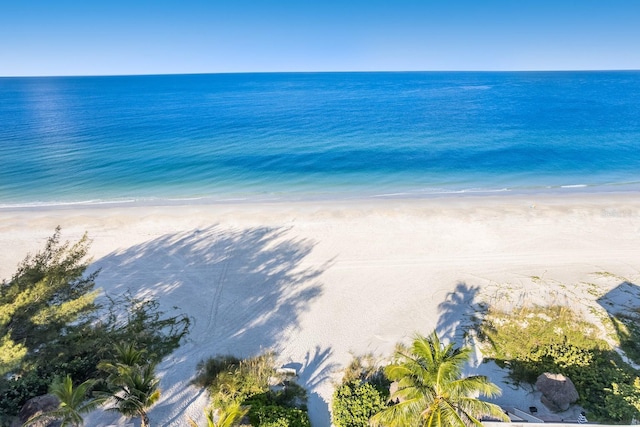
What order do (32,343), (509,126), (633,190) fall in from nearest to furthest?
(32,343) < (633,190) < (509,126)

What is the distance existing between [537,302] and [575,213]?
13010 millimetres

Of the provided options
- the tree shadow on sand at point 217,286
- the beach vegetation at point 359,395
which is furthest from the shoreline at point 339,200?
the beach vegetation at point 359,395

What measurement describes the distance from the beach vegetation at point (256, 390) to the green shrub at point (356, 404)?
106 centimetres

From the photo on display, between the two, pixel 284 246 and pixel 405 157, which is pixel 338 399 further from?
pixel 405 157

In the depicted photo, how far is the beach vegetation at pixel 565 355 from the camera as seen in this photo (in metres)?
11.0

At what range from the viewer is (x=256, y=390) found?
11836 mm

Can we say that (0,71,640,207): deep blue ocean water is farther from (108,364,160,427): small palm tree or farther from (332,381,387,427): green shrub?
(108,364,160,427): small palm tree

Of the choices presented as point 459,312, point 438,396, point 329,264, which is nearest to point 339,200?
point 329,264

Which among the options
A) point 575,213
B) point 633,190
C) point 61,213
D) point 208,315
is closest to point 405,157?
point 575,213

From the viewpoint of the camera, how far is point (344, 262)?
19.9 m

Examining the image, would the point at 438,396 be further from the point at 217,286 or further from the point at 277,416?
the point at 217,286

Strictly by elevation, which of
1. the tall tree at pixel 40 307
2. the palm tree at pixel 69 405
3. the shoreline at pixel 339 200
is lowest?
the shoreline at pixel 339 200

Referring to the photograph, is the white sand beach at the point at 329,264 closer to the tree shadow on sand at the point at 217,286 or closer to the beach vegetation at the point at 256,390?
the tree shadow on sand at the point at 217,286

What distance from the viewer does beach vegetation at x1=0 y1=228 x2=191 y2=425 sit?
9969 millimetres
